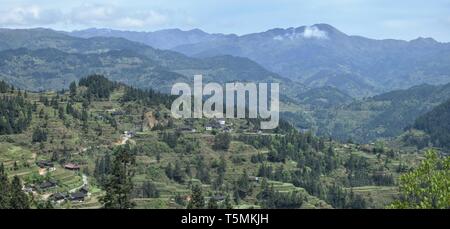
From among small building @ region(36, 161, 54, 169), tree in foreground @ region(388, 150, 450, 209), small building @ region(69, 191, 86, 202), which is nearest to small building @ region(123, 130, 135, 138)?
small building @ region(36, 161, 54, 169)

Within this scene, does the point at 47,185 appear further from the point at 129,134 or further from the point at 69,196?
the point at 129,134

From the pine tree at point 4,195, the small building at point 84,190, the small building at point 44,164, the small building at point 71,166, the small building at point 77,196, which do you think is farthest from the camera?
the small building at point 71,166

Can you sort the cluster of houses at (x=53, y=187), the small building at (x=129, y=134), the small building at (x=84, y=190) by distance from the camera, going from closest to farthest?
the cluster of houses at (x=53, y=187) < the small building at (x=84, y=190) < the small building at (x=129, y=134)

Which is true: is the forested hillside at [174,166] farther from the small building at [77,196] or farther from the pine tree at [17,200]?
the pine tree at [17,200]

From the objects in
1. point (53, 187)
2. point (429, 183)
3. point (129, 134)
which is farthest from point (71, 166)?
point (429, 183)

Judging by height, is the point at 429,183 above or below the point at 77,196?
above

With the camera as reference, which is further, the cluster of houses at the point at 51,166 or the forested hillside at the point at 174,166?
the cluster of houses at the point at 51,166

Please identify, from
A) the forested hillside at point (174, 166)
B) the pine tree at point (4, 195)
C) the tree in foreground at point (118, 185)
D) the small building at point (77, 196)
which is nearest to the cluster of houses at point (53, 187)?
the small building at point (77, 196)

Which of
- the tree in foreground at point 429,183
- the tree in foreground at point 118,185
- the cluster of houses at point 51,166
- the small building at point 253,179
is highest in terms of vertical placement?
the tree in foreground at point 429,183

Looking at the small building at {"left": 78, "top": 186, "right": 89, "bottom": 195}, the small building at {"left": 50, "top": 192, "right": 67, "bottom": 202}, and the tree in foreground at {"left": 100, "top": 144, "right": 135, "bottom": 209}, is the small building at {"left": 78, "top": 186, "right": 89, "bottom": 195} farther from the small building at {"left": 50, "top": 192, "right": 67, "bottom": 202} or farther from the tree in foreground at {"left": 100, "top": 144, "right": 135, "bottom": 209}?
the tree in foreground at {"left": 100, "top": 144, "right": 135, "bottom": 209}

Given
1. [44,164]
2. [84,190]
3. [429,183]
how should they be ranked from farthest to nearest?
1. [44,164]
2. [84,190]
3. [429,183]
